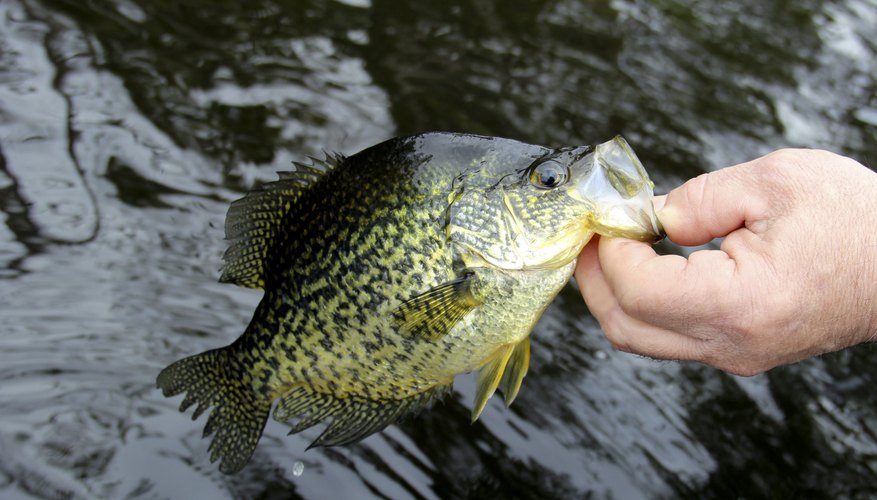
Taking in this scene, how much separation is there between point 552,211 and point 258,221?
1.16 metres

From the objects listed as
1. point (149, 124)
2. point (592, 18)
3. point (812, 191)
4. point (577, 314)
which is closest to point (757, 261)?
point (812, 191)

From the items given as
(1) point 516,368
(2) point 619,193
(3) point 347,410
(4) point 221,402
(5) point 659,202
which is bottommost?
(4) point 221,402

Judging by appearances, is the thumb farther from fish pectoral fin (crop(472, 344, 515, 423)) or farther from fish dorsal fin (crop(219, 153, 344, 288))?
fish dorsal fin (crop(219, 153, 344, 288))

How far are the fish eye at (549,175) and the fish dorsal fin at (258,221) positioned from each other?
76cm

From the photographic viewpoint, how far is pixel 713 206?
330 cm

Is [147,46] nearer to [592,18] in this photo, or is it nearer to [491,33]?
[491,33]

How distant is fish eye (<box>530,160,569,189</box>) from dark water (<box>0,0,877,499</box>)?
7.01ft

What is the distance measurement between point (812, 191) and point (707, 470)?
2.53 meters

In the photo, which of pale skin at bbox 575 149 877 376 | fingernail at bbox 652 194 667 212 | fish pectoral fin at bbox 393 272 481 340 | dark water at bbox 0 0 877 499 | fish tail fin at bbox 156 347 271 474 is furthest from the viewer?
dark water at bbox 0 0 877 499

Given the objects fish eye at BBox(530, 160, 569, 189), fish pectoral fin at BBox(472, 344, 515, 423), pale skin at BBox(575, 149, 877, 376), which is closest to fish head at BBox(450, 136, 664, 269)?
fish eye at BBox(530, 160, 569, 189)

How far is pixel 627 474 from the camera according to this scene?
5141mm

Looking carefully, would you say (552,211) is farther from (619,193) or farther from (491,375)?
(491,375)

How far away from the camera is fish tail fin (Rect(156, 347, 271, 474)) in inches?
152

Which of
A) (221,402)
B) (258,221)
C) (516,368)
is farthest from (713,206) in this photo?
(221,402)
